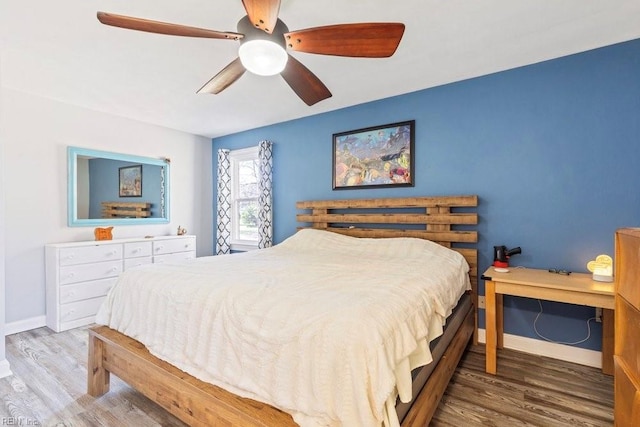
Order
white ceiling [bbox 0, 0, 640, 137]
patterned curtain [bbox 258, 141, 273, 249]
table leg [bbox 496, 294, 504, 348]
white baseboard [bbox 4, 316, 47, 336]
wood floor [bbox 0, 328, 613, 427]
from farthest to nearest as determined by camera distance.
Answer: patterned curtain [bbox 258, 141, 273, 249]
white baseboard [bbox 4, 316, 47, 336]
table leg [bbox 496, 294, 504, 348]
white ceiling [bbox 0, 0, 640, 137]
wood floor [bbox 0, 328, 613, 427]

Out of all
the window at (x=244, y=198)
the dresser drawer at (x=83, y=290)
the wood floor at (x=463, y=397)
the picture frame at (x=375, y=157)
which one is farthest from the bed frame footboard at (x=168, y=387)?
the window at (x=244, y=198)

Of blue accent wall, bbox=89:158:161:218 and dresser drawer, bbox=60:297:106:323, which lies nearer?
dresser drawer, bbox=60:297:106:323

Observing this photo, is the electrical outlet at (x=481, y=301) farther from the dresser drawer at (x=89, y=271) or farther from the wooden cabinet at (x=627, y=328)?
the dresser drawer at (x=89, y=271)

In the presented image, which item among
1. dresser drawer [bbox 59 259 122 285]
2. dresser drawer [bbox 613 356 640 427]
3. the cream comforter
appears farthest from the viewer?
dresser drawer [bbox 59 259 122 285]

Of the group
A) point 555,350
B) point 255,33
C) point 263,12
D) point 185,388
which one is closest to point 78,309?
point 185,388

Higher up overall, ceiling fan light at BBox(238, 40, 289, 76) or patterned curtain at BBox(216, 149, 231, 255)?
ceiling fan light at BBox(238, 40, 289, 76)

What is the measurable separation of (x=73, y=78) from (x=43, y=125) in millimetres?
853

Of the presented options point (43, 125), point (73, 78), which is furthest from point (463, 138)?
point (43, 125)

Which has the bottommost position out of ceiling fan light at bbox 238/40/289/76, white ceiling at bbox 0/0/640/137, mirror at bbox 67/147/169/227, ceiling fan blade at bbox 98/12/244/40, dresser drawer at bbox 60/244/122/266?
dresser drawer at bbox 60/244/122/266

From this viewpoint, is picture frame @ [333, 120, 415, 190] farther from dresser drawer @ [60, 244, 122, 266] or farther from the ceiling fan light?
dresser drawer @ [60, 244, 122, 266]

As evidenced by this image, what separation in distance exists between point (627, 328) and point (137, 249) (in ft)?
13.7

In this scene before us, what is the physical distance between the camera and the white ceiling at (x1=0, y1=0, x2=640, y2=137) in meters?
1.85

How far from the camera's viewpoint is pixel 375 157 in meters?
3.36

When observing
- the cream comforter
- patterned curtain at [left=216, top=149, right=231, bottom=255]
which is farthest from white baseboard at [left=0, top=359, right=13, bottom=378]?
patterned curtain at [left=216, top=149, right=231, bottom=255]
